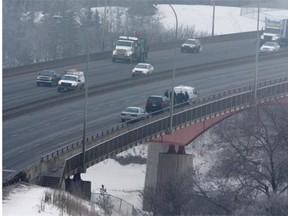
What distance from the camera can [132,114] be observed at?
51562 mm

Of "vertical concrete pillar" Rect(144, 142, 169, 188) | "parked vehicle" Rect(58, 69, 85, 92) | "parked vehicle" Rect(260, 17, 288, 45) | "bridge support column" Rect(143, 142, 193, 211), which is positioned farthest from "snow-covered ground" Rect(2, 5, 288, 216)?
"parked vehicle" Rect(260, 17, 288, 45)

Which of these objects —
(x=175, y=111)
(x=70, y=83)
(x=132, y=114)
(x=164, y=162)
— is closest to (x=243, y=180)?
(x=175, y=111)

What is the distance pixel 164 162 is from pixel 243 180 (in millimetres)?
10886

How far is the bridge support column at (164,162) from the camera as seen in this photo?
56.3 meters

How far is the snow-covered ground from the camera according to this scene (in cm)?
3155

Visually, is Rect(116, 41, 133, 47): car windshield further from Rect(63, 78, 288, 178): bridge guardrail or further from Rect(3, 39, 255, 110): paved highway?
Rect(63, 78, 288, 178): bridge guardrail

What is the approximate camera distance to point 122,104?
57.7 m

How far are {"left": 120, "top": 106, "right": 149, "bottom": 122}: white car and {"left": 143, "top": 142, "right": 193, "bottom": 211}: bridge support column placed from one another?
13.7 ft

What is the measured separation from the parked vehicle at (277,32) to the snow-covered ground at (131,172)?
69.0 ft

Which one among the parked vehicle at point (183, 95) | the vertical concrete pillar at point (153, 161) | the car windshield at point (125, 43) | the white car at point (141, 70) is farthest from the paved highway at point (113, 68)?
the parked vehicle at point (183, 95)

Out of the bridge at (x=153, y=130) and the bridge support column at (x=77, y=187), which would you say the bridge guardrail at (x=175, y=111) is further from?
the bridge support column at (x=77, y=187)

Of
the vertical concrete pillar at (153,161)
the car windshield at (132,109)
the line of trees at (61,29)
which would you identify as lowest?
the vertical concrete pillar at (153,161)

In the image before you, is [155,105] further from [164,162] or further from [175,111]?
[164,162]

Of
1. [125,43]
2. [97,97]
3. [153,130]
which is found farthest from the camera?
[125,43]
